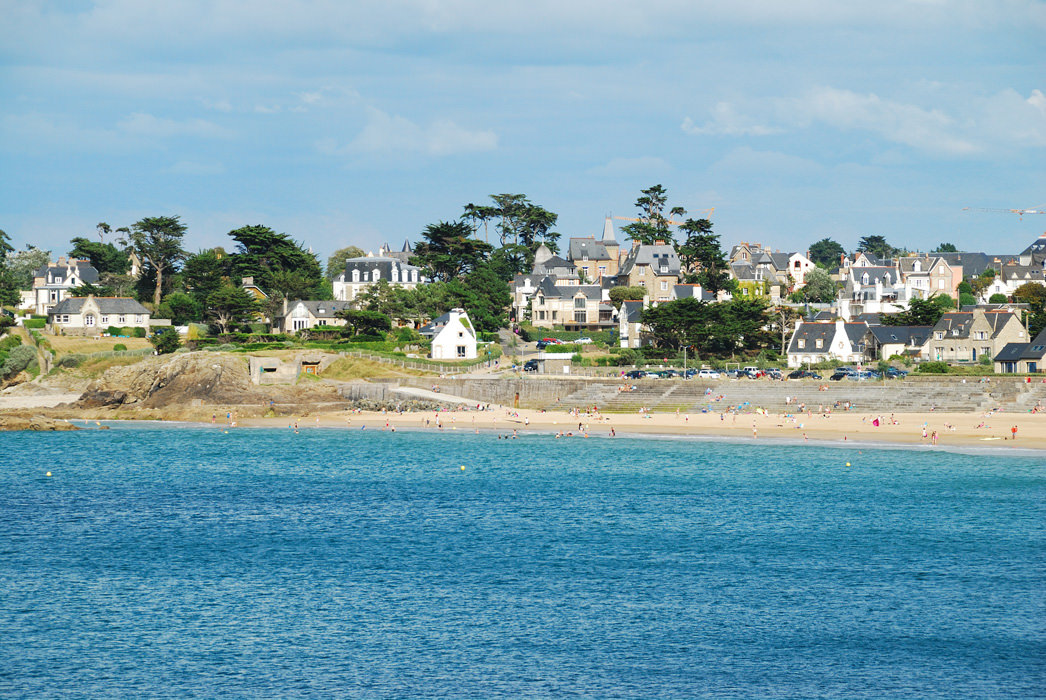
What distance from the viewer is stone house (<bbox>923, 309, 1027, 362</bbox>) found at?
264 ft

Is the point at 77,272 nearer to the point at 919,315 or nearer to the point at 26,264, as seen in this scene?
the point at 26,264

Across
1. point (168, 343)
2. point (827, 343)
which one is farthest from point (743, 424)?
point (168, 343)

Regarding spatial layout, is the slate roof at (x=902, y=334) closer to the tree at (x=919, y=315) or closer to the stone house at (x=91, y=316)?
the tree at (x=919, y=315)

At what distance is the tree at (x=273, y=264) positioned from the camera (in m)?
105

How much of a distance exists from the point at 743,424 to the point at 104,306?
64600 mm

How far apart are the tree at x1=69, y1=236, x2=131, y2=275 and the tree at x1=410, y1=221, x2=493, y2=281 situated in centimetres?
3751

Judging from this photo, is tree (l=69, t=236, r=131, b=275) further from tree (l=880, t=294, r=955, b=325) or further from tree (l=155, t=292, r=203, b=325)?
tree (l=880, t=294, r=955, b=325)

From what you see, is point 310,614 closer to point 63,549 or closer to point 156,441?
point 63,549

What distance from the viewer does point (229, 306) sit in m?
96.3

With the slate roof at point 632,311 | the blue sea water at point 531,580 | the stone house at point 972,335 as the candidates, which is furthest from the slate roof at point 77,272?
the stone house at point 972,335

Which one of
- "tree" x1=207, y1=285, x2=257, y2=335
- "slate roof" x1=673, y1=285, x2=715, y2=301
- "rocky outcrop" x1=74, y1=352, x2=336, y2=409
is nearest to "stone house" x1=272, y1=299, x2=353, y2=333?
"tree" x1=207, y1=285, x2=257, y2=335

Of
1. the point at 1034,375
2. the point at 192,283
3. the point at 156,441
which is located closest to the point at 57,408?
the point at 156,441

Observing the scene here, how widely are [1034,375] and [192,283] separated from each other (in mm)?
76126

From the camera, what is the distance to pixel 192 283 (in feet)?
348
